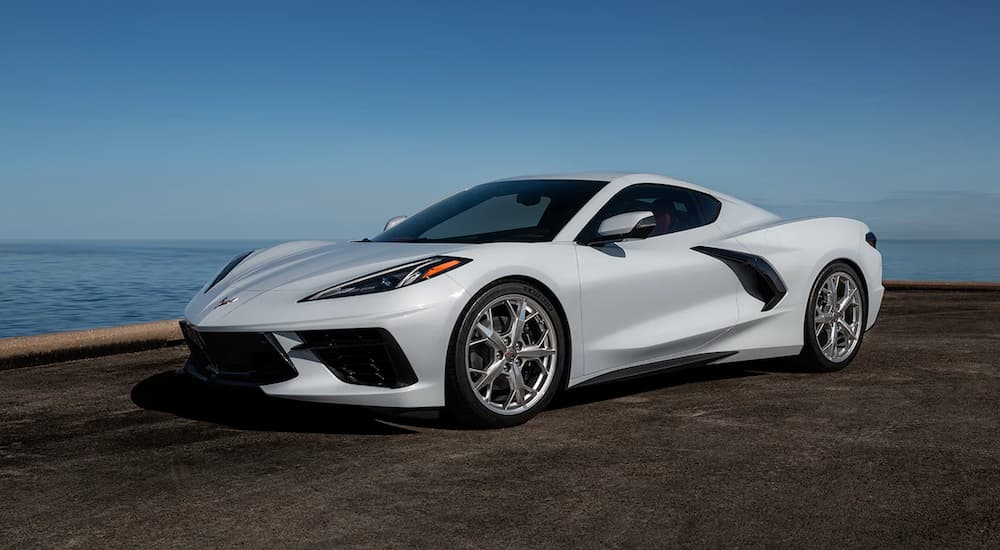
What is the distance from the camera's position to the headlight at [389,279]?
428 cm

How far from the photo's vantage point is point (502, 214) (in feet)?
17.9

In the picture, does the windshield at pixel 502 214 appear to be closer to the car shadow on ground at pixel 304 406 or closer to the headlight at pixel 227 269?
the headlight at pixel 227 269

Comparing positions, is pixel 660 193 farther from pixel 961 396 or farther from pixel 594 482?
pixel 594 482

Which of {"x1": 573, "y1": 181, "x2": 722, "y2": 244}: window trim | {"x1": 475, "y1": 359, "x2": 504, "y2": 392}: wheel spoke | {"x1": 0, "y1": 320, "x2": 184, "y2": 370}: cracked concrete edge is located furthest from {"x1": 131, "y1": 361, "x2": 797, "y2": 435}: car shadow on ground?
{"x1": 0, "y1": 320, "x2": 184, "y2": 370}: cracked concrete edge

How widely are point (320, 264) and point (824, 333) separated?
11.2ft

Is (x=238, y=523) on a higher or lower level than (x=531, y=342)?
lower

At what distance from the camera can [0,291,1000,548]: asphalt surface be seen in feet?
9.76

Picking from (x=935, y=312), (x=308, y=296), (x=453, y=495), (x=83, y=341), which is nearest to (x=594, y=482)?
(x=453, y=495)

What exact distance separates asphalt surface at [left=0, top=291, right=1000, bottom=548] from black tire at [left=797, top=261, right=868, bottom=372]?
1.05 ft

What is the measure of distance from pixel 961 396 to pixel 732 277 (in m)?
1.40

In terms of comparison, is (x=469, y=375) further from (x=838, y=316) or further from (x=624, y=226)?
(x=838, y=316)

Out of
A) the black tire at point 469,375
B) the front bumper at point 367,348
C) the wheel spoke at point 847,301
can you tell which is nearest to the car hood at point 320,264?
the front bumper at point 367,348

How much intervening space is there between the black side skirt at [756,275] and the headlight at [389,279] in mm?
1967

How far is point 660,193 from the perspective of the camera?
18.8ft
